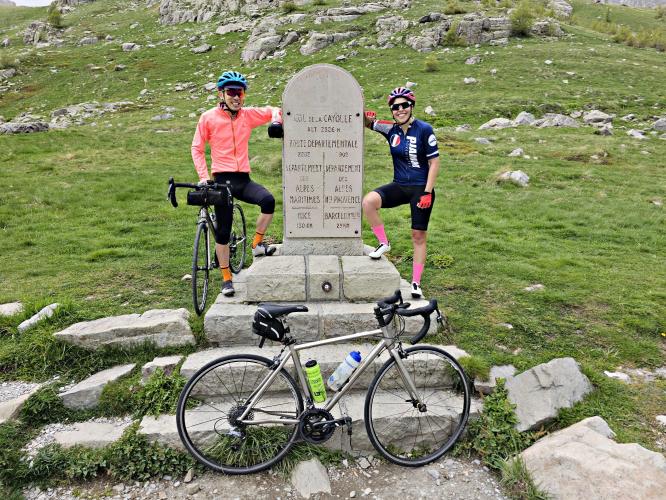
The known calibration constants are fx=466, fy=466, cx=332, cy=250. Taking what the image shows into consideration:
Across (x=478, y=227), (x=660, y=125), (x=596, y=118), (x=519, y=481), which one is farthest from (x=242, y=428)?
(x=596, y=118)

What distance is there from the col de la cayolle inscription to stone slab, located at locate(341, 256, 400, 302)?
77 cm

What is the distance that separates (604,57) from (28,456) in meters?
41.9

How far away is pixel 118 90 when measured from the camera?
1485 inches

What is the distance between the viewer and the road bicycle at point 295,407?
4266 millimetres

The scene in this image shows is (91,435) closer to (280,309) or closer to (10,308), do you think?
(280,309)

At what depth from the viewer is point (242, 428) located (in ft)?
14.2

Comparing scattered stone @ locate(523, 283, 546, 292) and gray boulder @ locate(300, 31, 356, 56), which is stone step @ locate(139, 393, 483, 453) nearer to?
scattered stone @ locate(523, 283, 546, 292)

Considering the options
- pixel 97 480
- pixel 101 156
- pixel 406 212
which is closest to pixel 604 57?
pixel 406 212

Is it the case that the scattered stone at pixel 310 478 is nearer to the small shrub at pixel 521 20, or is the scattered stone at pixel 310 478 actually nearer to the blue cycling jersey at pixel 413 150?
the blue cycling jersey at pixel 413 150

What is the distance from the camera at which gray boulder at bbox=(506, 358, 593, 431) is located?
15.6ft

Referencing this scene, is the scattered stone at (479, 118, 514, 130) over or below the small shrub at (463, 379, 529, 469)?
below

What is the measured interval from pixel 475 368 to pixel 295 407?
6.97ft

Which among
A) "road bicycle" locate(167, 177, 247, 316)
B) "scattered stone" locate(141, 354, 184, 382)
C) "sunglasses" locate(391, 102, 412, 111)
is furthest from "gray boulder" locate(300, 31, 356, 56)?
"scattered stone" locate(141, 354, 184, 382)

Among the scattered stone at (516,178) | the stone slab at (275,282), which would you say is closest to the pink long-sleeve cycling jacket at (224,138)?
the stone slab at (275,282)
